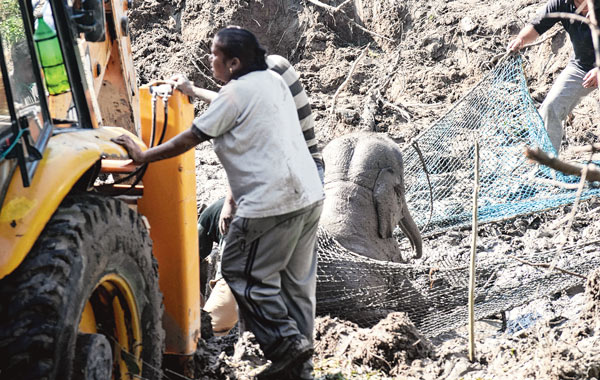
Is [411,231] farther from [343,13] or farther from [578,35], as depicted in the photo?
[343,13]

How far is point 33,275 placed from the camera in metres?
2.66

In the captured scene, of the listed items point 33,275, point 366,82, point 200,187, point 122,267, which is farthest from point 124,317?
point 366,82

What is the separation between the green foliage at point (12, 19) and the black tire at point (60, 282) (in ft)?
2.12

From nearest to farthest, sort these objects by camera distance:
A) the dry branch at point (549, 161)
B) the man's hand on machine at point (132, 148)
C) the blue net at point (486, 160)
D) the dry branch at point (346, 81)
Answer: the dry branch at point (549, 161)
the man's hand on machine at point (132, 148)
the blue net at point (486, 160)
the dry branch at point (346, 81)

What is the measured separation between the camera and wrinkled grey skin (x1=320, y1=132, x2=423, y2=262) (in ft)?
21.9

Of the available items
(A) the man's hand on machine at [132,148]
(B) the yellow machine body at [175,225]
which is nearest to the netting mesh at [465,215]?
(B) the yellow machine body at [175,225]

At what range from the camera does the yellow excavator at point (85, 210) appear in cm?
262

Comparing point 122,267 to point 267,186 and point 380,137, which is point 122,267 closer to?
point 267,186

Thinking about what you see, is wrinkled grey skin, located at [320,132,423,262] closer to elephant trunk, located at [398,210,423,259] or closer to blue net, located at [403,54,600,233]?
elephant trunk, located at [398,210,423,259]

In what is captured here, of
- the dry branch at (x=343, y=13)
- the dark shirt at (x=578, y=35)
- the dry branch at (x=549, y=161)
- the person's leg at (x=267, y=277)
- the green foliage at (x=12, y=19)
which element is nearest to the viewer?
the dry branch at (x=549, y=161)

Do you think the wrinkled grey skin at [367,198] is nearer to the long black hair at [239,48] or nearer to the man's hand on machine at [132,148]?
the long black hair at [239,48]

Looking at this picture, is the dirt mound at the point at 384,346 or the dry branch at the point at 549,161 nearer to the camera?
the dry branch at the point at 549,161

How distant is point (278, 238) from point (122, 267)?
810 mm

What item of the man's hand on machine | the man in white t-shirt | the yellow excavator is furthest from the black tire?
the man in white t-shirt
